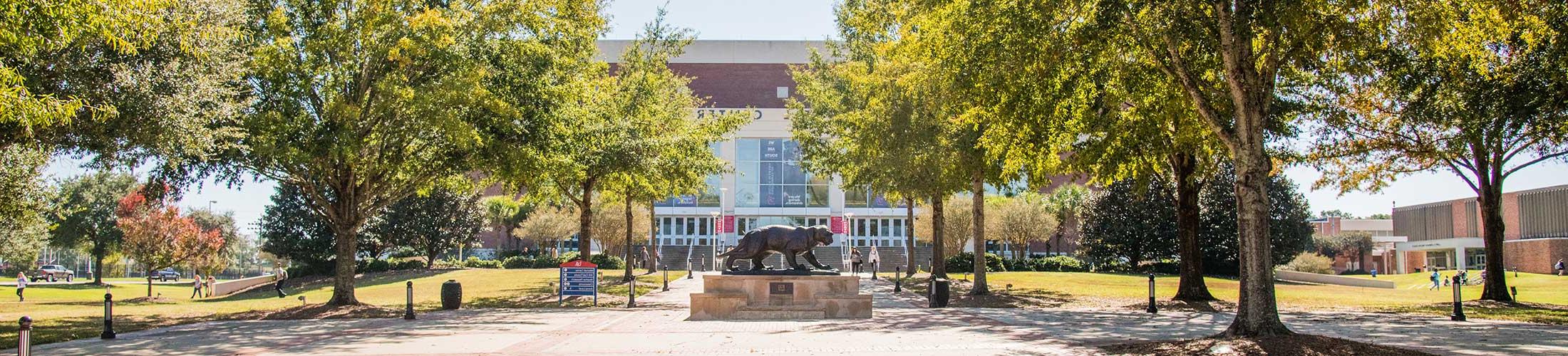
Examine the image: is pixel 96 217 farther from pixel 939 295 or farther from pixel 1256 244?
pixel 1256 244

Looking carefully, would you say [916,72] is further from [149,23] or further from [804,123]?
[804,123]

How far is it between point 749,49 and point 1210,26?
68.1 metres

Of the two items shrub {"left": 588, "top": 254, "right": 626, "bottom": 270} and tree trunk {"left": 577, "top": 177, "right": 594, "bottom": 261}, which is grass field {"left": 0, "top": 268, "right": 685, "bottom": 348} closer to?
tree trunk {"left": 577, "top": 177, "right": 594, "bottom": 261}

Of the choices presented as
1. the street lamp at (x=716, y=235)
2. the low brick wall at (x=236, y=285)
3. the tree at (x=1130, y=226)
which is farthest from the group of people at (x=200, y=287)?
the tree at (x=1130, y=226)

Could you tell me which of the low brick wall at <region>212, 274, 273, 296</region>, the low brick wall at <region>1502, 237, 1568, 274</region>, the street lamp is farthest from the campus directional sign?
the low brick wall at <region>1502, 237, 1568, 274</region>

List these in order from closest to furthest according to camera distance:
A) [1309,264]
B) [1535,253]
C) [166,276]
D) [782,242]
→ [782,242] → [1535,253] → [1309,264] → [166,276]

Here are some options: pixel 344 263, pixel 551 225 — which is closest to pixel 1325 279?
pixel 551 225

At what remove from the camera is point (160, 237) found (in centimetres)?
4562

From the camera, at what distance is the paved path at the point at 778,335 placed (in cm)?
1249

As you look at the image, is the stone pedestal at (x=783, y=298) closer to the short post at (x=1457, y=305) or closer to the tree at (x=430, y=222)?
the short post at (x=1457, y=305)

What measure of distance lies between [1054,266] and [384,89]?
3615 cm

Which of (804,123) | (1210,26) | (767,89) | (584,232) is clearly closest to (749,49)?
(767,89)

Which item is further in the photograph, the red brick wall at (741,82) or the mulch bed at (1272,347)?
the red brick wall at (741,82)

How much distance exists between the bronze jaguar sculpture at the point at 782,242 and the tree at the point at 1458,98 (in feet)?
29.8
